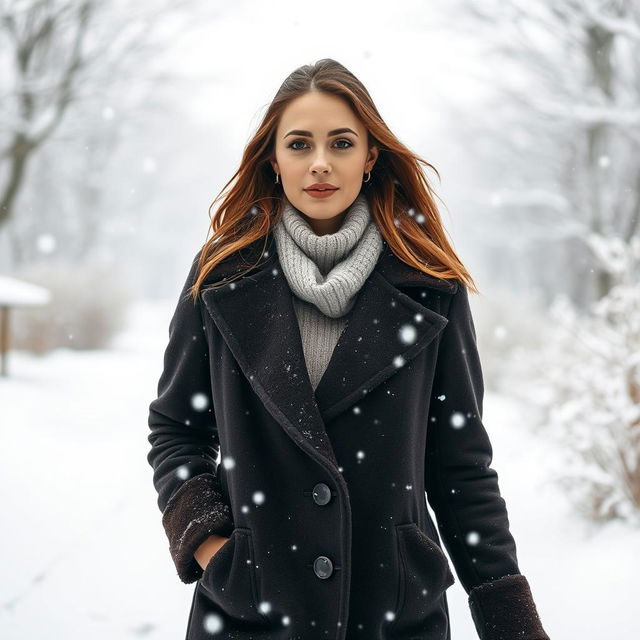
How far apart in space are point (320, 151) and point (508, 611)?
1.11 metres

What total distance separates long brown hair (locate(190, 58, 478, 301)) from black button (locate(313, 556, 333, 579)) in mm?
679

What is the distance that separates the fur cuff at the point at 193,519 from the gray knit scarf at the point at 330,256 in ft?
1.63

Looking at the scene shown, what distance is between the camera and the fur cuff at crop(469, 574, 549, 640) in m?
1.53

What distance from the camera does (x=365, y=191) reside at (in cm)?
187

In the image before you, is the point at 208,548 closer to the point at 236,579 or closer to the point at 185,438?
the point at 236,579

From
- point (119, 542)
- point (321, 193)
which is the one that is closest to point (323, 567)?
point (321, 193)

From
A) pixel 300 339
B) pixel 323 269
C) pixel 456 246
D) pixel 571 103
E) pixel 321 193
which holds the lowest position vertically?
pixel 300 339

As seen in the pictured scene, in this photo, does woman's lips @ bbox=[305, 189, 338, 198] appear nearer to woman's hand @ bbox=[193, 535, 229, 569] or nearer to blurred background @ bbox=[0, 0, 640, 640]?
blurred background @ bbox=[0, 0, 640, 640]

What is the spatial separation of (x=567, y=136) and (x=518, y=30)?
16.0ft

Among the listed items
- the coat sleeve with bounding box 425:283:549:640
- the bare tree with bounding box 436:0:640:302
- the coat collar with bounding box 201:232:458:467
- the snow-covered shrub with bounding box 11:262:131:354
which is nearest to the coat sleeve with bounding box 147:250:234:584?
the coat collar with bounding box 201:232:458:467

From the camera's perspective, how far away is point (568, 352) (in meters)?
6.74

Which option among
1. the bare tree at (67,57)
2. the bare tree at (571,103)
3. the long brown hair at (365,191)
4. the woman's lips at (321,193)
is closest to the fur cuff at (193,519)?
the long brown hair at (365,191)

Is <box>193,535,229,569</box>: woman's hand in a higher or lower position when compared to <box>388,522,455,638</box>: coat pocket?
higher

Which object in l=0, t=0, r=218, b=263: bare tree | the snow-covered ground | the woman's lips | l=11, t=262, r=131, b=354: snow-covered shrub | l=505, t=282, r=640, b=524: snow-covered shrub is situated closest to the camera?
the woman's lips
